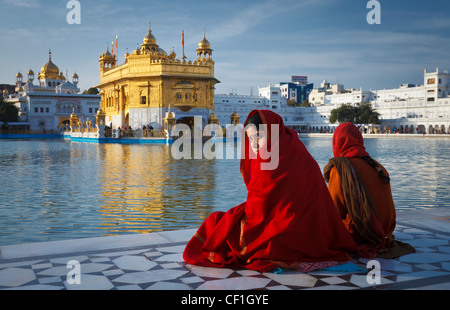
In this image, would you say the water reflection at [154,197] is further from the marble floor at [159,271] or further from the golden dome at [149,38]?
the golden dome at [149,38]

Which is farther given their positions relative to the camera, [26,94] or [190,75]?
[26,94]

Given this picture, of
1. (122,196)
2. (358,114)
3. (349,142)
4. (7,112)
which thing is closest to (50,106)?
(7,112)

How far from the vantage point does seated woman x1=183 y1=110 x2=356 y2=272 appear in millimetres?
3402

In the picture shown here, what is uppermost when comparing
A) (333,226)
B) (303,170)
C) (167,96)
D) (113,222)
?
(167,96)

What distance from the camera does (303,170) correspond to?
347 centimetres

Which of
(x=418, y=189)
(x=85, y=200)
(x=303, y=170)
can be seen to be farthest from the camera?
(x=418, y=189)

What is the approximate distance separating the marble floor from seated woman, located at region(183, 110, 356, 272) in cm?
13

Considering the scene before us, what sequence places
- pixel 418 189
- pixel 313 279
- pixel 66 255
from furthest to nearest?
pixel 418 189
pixel 66 255
pixel 313 279

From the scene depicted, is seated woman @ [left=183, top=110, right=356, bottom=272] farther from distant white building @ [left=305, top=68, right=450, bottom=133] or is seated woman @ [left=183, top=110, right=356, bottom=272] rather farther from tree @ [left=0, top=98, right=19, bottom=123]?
distant white building @ [left=305, top=68, right=450, bottom=133]
